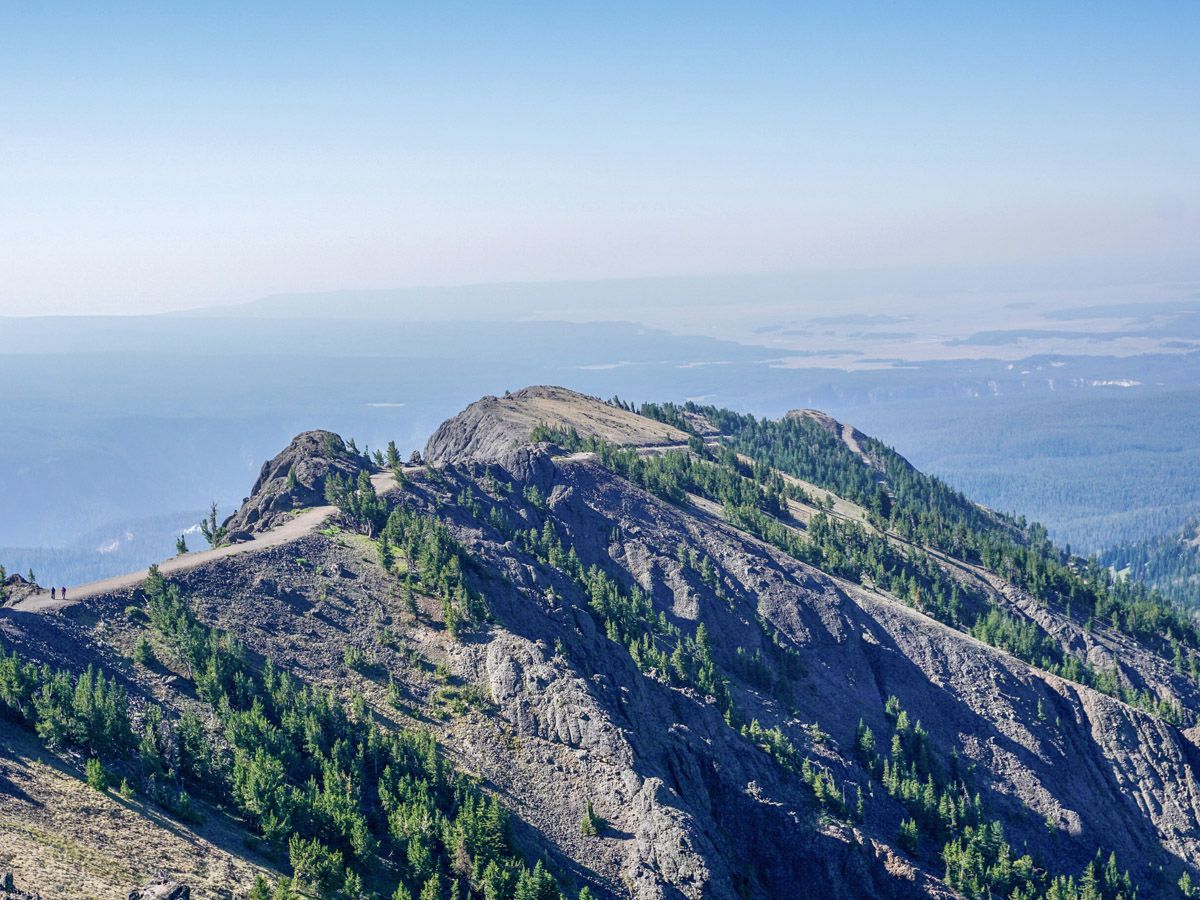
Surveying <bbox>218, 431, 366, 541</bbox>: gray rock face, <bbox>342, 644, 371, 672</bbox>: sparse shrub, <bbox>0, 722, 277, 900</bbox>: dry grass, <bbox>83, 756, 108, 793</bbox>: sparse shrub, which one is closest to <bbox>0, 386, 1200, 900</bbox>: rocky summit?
<bbox>83, 756, 108, 793</bbox>: sparse shrub

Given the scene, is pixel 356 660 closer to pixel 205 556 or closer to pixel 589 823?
pixel 205 556

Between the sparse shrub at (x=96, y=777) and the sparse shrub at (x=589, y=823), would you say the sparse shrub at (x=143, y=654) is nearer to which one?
the sparse shrub at (x=96, y=777)

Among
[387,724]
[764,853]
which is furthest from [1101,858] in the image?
[387,724]

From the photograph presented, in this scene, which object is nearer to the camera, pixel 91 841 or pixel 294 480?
pixel 91 841

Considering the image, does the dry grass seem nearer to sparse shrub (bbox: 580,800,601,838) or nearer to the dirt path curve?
the dirt path curve

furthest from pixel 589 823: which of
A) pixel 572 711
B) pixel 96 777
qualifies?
pixel 96 777

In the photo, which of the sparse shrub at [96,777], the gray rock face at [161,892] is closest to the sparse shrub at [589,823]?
the gray rock face at [161,892]

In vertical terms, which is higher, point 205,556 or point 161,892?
point 205,556
